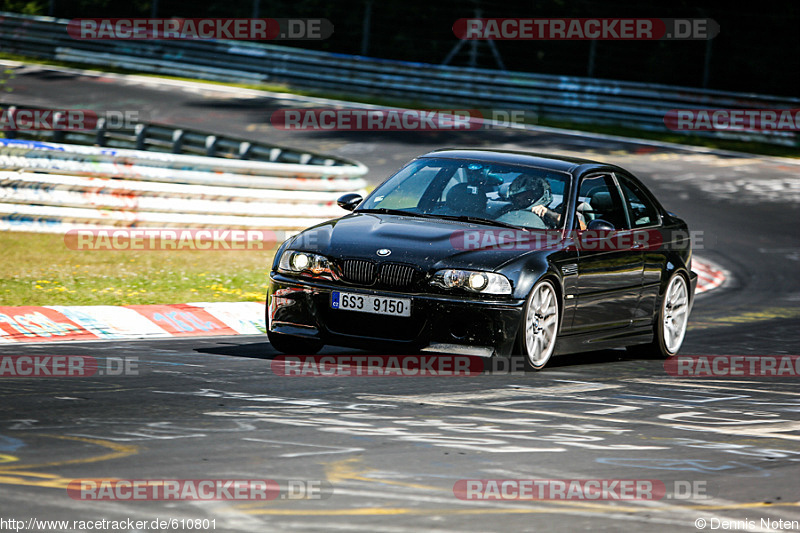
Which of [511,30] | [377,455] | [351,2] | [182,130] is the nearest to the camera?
[377,455]

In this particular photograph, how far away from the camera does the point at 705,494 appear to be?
5375 millimetres

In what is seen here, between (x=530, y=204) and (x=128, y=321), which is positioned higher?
(x=530, y=204)

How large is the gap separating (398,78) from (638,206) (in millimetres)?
19563

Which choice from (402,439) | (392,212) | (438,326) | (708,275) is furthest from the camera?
(708,275)

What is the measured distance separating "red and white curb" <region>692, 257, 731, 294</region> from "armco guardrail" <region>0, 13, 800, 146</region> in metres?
10.7

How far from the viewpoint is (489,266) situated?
8219 mm

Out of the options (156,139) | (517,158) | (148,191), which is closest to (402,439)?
(517,158)

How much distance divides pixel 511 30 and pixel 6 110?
14272 mm

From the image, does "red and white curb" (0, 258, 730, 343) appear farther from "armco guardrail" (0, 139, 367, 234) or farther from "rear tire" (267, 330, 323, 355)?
"armco guardrail" (0, 139, 367, 234)

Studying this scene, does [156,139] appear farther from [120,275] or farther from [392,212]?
[392,212]

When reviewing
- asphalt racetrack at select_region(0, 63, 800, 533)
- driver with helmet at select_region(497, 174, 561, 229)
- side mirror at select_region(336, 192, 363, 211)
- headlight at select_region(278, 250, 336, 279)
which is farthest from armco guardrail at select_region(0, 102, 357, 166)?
headlight at select_region(278, 250, 336, 279)

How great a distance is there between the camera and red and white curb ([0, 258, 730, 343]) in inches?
370

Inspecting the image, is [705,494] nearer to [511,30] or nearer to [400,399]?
[400,399]

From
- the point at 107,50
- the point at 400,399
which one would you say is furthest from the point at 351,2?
the point at 400,399
